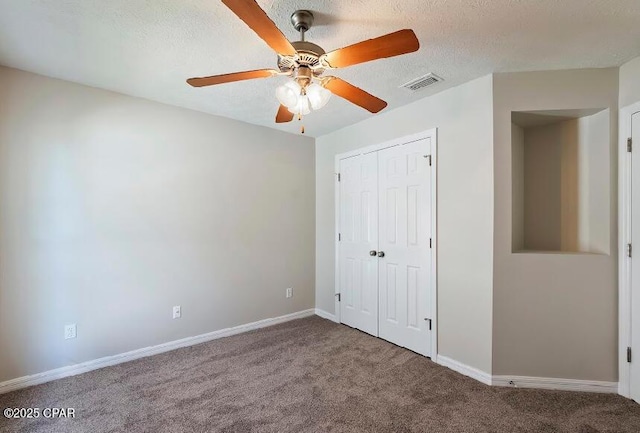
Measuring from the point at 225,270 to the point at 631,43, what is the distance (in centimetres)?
378

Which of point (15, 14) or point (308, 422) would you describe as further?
point (308, 422)

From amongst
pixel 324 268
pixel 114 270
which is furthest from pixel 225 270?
pixel 324 268

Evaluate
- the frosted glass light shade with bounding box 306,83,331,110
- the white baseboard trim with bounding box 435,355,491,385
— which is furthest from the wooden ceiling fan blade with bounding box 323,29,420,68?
the white baseboard trim with bounding box 435,355,491,385

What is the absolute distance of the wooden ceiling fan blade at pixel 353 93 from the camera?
5.58 ft

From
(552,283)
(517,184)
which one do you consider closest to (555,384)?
(552,283)

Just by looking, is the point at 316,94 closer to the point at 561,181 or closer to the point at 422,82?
the point at 422,82

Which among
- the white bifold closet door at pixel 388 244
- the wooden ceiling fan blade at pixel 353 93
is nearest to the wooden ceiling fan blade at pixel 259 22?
the wooden ceiling fan blade at pixel 353 93

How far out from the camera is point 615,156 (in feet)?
7.39

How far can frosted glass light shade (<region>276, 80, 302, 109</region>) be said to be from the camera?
1551 mm

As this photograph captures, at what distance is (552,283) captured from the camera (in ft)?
7.59

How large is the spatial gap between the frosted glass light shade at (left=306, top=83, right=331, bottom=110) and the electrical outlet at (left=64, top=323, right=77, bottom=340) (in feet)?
8.76

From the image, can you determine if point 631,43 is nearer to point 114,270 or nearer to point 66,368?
point 114,270

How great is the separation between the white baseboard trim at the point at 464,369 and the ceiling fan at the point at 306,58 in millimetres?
2212

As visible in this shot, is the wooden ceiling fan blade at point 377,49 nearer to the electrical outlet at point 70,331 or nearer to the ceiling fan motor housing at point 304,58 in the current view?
the ceiling fan motor housing at point 304,58
